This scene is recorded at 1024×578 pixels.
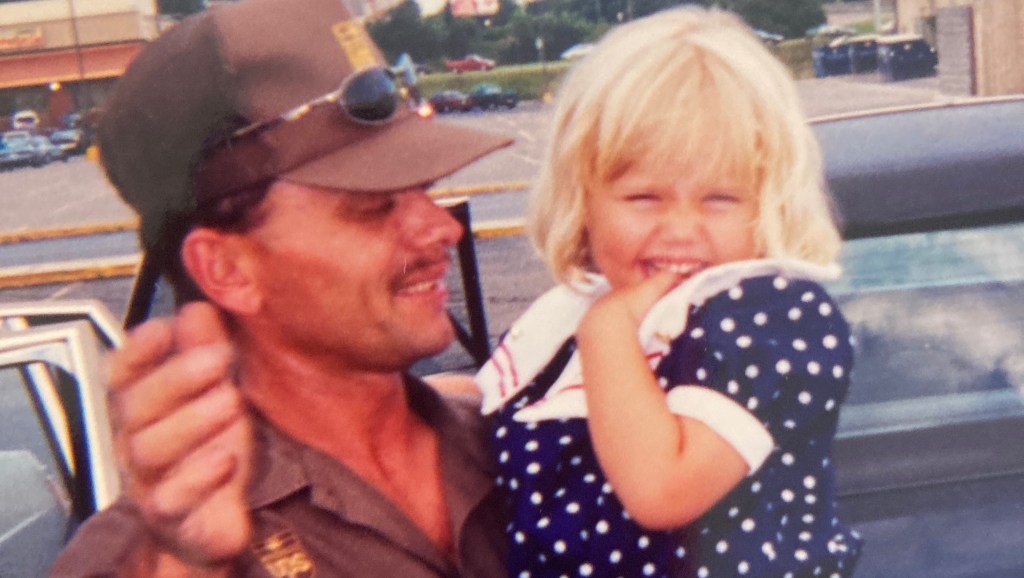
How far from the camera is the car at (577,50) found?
1.73 metres

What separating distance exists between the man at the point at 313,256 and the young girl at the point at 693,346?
0.48 ft

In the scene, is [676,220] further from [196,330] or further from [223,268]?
[196,330]

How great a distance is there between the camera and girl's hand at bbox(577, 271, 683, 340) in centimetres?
146

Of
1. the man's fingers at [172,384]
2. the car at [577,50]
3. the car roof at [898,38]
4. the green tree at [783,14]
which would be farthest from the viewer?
the car roof at [898,38]

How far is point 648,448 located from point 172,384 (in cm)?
62

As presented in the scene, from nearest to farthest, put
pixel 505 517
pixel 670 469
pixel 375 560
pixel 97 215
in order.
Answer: pixel 670 469 < pixel 375 560 < pixel 505 517 < pixel 97 215

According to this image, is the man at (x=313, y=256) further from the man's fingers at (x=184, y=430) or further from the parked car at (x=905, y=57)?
the parked car at (x=905, y=57)

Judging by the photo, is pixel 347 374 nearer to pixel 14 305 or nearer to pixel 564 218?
pixel 564 218

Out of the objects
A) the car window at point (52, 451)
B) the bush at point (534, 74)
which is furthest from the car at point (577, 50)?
the car window at point (52, 451)

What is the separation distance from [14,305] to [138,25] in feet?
2.35

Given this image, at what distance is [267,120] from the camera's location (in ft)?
5.00

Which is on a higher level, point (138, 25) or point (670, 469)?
point (138, 25)

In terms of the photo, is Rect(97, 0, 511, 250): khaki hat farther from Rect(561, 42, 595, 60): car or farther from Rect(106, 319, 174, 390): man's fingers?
Rect(106, 319, 174, 390): man's fingers

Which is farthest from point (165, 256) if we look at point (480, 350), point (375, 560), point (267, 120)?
point (480, 350)
